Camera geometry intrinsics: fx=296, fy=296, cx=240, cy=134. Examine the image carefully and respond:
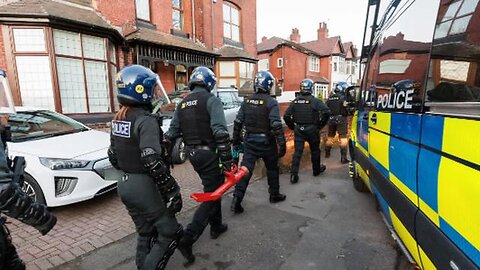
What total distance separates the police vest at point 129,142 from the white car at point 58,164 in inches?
54.0

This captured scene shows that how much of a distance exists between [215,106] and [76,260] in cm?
214

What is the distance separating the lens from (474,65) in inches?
57.7

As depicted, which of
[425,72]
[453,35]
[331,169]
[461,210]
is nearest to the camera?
[461,210]

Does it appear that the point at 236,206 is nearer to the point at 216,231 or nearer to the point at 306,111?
the point at 216,231

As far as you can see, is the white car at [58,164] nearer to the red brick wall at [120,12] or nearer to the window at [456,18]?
the window at [456,18]

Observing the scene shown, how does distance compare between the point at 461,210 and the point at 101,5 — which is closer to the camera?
the point at 461,210

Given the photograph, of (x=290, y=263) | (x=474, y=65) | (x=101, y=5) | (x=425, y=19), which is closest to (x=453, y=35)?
(x=474, y=65)

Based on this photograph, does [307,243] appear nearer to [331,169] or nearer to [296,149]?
[296,149]

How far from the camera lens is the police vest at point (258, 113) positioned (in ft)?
13.8

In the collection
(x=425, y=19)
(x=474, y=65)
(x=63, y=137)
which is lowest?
(x=63, y=137)

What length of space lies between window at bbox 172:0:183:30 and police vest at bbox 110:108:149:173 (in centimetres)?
1374

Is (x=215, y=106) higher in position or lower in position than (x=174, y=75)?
lower

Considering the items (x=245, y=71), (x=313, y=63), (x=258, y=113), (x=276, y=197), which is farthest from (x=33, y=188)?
(x=313, y=63)

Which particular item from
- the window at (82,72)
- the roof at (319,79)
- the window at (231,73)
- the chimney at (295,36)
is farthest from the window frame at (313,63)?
the window at (82,72)
